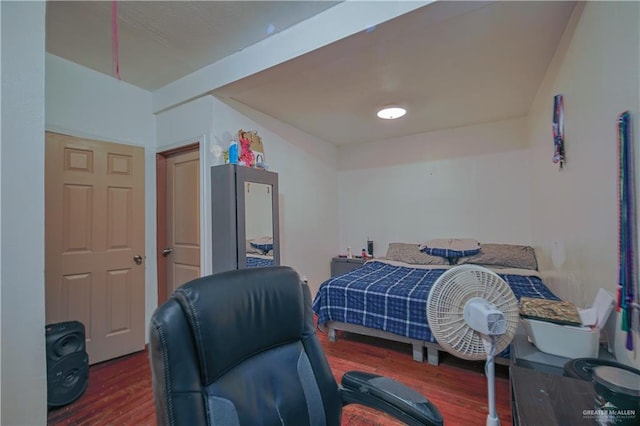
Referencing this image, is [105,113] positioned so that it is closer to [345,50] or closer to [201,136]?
[201,136]

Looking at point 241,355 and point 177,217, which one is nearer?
point 241,355

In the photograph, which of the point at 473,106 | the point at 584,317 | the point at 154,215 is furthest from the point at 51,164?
the point at 473,106

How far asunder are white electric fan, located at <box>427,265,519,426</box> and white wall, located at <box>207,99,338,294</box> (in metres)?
2.07

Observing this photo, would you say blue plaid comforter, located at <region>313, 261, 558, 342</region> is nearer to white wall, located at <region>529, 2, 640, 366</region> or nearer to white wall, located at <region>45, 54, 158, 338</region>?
white wall, located at <region>529, 2, 640, 366</region>

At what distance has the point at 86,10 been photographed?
1.76 metres

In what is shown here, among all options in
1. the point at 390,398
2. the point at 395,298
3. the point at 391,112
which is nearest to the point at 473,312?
the point at 390,398

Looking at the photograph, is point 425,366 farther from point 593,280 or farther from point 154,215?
point 154,215

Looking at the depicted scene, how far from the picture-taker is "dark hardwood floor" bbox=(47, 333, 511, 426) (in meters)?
1.75

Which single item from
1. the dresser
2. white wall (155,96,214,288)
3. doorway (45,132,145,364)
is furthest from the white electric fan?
doorway (45,132,145,364)

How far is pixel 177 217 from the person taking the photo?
9.57 ft

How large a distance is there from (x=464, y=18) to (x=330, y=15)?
2.66ft

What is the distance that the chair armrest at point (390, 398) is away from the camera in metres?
0.86

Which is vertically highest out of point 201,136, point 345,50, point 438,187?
point 345,50

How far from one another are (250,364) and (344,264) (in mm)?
3439
